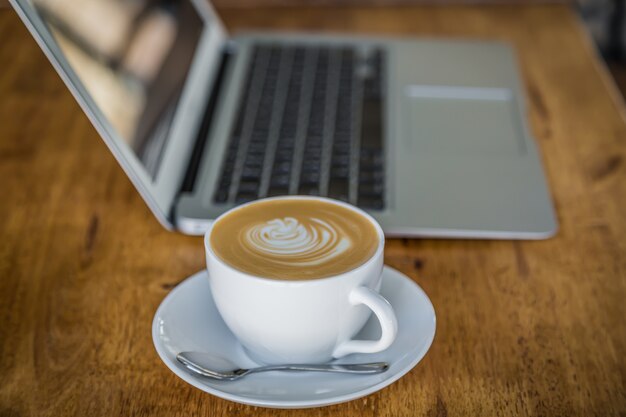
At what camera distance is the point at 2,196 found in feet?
2.57

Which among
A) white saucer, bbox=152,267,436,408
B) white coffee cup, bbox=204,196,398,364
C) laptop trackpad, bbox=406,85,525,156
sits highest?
white coffee cup, bbox=204,196,398,364

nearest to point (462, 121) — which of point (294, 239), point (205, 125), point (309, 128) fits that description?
point (309, 128)

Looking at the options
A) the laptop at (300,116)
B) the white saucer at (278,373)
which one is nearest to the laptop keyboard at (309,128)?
the laptop at (300,116)

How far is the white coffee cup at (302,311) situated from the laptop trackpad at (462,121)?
0.35m

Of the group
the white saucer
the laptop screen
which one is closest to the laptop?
the laptop screen

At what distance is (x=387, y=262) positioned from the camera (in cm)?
66

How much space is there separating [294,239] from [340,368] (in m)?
0.09

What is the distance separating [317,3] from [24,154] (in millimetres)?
614

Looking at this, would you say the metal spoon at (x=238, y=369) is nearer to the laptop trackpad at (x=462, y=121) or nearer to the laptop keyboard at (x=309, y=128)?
the laptop keyboard at (x=309, y=128)

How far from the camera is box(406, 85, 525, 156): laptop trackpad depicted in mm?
837

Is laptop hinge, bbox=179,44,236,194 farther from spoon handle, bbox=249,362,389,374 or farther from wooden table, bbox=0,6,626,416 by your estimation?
spoon handle, bbox=249,362,389,374

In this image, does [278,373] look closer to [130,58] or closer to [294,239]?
[294,239]

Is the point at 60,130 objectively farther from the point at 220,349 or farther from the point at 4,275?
the point at 220,349

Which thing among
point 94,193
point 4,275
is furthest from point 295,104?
point 4,275
